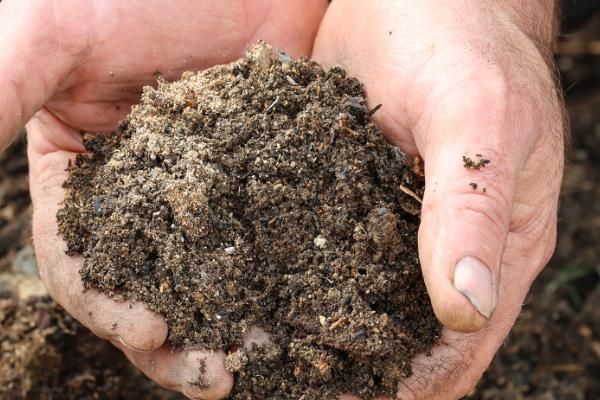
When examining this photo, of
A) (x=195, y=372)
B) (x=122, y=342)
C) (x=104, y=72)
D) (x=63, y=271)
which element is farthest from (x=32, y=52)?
(x=195, y=372)

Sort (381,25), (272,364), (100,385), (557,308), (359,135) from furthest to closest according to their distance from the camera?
(557,308) → (100,385) → (381,25) → (359,135) → (272,364)

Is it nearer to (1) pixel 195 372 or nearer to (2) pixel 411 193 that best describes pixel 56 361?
(1) pixel 195 372

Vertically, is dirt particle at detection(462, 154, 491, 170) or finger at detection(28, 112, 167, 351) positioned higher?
dirt particle at detection(462, 154, 491, 170)

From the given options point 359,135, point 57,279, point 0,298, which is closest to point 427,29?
point 359,135

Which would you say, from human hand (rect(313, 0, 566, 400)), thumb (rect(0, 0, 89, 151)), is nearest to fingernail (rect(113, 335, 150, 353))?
thumb (rect(0, 0, 89, 151))

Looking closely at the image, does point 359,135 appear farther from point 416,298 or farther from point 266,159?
point 416,298

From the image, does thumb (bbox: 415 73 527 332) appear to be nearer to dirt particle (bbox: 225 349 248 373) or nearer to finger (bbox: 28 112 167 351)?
dirt particle (bbox: 225 349 248 373)
